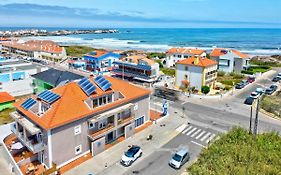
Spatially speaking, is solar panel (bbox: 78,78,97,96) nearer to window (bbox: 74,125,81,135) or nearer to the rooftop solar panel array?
the rooftop solar panel array

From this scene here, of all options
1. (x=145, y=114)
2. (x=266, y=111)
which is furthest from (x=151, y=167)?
(x=266, y=111)

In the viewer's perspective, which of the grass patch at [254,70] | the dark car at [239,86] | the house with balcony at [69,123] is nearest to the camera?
the house with balcony at [69,123]

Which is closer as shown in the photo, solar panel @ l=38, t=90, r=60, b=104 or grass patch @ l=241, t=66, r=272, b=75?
solar panel @ l=38, t=90, r=60, b=104

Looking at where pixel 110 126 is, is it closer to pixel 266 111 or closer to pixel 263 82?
pixel 266 111

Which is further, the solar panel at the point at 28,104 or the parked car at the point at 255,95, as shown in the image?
the parked car at the point at 255,95

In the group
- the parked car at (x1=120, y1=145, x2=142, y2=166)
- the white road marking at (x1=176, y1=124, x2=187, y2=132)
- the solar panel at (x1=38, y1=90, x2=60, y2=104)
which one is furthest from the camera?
the white road marking at (x1=176, y1=124, x2=187, y2=132)

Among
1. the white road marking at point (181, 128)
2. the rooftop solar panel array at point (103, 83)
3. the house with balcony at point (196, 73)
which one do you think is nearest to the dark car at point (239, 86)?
the house with balcony at point (196, 73)

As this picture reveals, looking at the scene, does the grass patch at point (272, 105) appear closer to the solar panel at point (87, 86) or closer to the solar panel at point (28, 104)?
the solar panel at point (87, 86)

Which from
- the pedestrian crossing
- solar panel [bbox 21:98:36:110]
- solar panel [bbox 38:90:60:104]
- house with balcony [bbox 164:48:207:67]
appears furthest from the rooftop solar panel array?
house with balcony [bbox 164:48:207:67]
